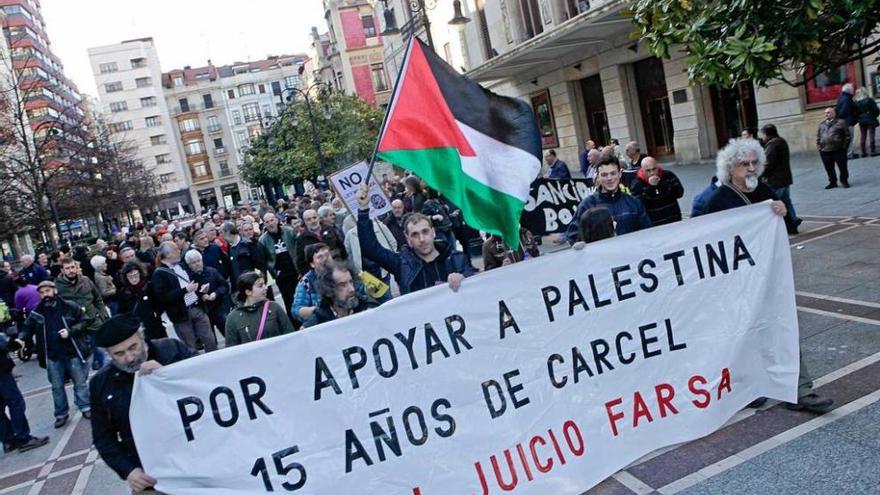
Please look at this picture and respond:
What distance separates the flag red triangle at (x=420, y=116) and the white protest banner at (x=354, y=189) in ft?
13.4

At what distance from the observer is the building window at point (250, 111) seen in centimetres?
9000

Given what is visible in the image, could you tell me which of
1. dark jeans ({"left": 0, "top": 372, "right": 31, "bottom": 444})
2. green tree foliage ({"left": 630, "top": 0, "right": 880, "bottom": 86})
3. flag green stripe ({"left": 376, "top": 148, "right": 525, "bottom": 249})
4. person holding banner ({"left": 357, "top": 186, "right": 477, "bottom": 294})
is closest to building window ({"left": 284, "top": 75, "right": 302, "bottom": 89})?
dark jeans ({"left": 0, "top": 372, "right": 31, "bottom": 444})

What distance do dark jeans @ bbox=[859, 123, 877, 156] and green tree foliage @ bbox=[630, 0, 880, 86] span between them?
27.6 ft

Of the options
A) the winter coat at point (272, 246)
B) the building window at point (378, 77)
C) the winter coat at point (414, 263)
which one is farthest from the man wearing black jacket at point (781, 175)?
the building window at point (378, 77)

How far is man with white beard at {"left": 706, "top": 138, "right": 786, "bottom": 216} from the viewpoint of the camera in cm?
433

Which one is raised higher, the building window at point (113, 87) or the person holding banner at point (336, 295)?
the building window at point (113, 87)

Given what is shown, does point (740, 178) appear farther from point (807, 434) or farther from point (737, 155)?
point (807, 434)

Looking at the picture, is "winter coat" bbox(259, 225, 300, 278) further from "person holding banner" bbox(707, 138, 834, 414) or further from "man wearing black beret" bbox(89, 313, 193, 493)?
"person holding banner" bbox(707, 138, 834, 414)

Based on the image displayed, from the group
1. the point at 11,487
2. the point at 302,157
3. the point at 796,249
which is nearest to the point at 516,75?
the point at 302,157

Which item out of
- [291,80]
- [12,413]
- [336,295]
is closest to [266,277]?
[12,413]

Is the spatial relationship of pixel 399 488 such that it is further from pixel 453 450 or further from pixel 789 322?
pixel 789 322

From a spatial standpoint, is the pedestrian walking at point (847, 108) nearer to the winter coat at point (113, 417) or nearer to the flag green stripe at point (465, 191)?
the flag green stripe at point (465, 191)

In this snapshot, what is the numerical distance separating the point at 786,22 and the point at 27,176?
72.7 ft

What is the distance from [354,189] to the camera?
8.76 metres
